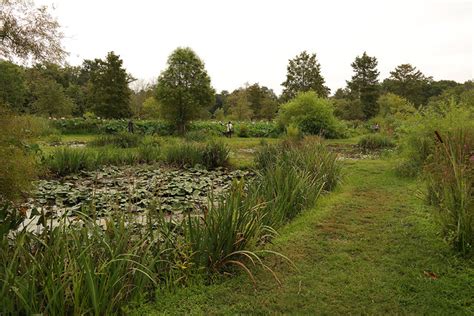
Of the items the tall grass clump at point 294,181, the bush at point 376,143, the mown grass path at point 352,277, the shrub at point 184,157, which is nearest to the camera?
the mown grass path at point 352,277

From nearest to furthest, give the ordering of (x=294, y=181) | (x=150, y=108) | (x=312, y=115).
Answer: (x=294, y=181) < (x=312, y=115) < (x=150, y=108)

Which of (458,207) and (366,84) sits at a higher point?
(366,84)

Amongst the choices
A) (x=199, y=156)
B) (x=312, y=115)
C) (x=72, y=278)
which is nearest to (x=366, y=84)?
(x=312, y=115)

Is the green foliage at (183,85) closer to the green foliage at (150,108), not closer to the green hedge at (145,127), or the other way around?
the green hedge at (145,127)

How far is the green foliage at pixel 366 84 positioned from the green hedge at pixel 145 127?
64.7ft

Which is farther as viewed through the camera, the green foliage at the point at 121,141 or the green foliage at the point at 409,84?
the green foliage at the point at 409,84

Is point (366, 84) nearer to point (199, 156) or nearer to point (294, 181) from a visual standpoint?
point (199, 156)

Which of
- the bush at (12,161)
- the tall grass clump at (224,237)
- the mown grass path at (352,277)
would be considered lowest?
the mown grass path at (352,277)

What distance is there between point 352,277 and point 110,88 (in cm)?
2974

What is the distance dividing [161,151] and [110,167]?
1.92 m

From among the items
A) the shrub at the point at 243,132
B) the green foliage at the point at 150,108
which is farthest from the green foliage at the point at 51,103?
the shrub at the point at 243,132

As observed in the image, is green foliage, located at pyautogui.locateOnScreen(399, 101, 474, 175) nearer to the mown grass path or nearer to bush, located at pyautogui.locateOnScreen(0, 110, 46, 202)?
the mown grass path

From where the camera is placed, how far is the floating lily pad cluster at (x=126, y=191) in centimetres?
540

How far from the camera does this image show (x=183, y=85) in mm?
23562
